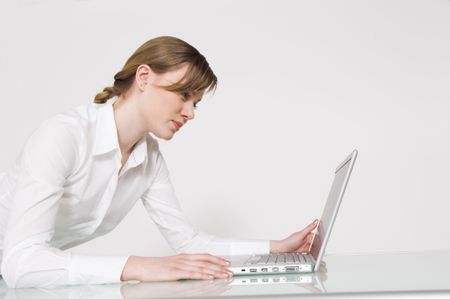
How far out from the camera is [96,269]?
43.3 inches

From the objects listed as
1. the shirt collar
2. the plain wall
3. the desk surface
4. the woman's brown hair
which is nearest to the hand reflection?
the desk surface

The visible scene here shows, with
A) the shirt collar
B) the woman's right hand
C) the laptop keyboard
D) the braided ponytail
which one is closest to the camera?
the woman's right hand

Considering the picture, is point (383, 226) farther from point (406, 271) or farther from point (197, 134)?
point (406, 271)

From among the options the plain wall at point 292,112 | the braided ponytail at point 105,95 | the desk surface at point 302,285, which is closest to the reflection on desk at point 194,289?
the desk surface at point 302,285

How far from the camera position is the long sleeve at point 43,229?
111 centimetres

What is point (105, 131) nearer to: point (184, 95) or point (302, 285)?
point (184, 95)

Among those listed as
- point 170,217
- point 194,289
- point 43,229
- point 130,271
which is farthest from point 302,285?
point 170,217

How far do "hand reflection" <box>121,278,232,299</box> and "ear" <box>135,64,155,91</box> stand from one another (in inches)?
22.5

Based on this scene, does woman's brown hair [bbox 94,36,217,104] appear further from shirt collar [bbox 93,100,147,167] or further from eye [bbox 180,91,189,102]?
shirt collar [bbox 93,100,147,167]

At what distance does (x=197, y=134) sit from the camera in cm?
318

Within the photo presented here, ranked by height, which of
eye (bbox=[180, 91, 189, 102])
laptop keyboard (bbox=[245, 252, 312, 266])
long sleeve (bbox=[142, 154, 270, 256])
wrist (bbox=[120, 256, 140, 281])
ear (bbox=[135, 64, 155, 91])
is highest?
ear (bbox=[135, 64, 155, 91])

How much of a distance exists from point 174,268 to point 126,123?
55 cm

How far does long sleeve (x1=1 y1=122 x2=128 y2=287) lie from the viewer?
1.11 metres

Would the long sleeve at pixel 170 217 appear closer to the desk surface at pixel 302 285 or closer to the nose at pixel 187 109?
the nose at pixel 187 109
